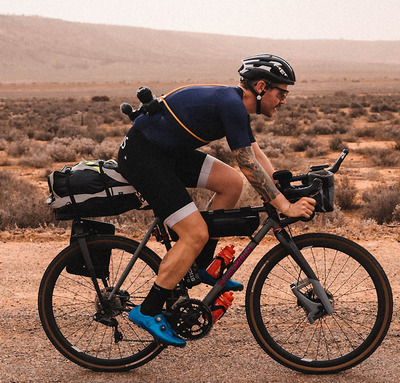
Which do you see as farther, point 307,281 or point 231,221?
point 307,281

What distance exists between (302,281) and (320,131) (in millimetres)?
19395

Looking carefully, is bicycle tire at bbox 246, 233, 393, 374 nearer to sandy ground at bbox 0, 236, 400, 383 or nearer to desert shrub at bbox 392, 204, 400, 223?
sandy ground at bbox 0, 236, 400, 383

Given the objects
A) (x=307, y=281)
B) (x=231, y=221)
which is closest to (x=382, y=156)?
(x=307, y=281)

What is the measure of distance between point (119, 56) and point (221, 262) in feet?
489

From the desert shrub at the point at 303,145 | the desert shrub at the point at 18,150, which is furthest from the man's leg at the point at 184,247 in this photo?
the desert shrub at the point at 303,145

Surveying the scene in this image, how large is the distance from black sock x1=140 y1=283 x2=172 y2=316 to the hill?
333ft

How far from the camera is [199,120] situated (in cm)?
327

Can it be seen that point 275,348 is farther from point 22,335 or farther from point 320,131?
point 320,131

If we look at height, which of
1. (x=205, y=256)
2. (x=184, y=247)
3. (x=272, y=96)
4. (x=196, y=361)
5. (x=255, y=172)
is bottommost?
(x=196, y=361)

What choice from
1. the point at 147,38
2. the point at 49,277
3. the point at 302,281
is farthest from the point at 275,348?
the point at 147,38

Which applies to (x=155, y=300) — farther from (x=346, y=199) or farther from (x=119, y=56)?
(x=119, y=56)

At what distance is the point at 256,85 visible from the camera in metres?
3.31

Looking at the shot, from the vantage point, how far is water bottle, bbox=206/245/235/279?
359cm

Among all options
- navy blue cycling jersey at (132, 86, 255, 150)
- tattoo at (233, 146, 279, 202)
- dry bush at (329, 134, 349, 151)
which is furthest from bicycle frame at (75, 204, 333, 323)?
dry bush at (329, 134, 349, 151)
